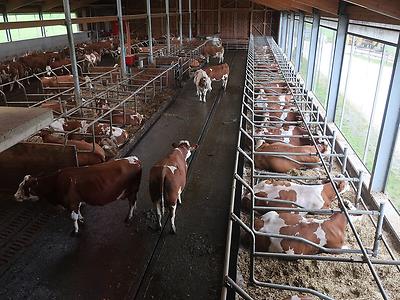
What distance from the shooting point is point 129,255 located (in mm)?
4625

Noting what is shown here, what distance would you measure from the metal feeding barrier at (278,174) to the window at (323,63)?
61.1 inches

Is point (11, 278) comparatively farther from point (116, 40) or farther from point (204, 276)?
point (116, 40)

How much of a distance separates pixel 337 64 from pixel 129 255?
26.1 ft

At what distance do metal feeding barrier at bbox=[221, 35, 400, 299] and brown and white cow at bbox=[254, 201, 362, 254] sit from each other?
191 millimetres

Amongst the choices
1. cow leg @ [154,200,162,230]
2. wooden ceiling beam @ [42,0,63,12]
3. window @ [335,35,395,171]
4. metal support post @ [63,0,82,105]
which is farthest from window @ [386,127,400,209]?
wooden ceiling beam @ [42,0,63,12]

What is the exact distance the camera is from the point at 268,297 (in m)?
4.40

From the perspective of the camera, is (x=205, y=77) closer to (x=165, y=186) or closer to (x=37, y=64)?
(x=165, y=186)

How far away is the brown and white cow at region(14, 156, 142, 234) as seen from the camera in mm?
4910

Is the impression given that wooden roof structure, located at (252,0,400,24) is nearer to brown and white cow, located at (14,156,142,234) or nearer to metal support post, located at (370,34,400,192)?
metal support post, located at (370,34,400,192)

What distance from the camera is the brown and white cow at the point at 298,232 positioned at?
4.95m

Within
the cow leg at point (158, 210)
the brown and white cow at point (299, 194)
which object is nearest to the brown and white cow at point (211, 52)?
the brown and white cow at point (299, 194)

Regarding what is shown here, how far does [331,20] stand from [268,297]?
9.59 meters

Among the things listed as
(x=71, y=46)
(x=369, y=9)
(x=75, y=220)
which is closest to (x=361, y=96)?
(x=369, y=9)

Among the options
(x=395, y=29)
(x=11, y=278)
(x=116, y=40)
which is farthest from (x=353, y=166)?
(x=116, y=40)
